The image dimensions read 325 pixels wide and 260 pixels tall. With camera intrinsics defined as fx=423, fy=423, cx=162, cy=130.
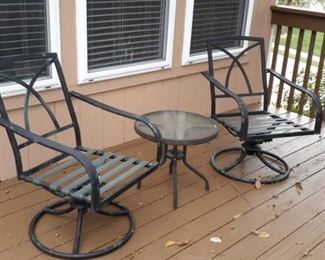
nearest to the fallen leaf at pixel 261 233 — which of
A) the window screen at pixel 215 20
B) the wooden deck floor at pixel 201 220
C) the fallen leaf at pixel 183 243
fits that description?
the wooden deck floor at pixel 201 220

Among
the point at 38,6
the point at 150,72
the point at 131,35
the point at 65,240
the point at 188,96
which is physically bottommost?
the point at 65,240

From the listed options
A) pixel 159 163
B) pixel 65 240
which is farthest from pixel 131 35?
pixel 65 240

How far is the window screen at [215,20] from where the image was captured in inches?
142

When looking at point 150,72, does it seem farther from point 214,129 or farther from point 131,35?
point 214,129

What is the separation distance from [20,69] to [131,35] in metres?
0.90

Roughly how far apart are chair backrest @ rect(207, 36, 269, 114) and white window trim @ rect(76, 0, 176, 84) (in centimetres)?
37

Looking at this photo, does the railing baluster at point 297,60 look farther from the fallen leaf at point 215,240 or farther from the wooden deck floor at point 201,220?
the fallen leaf at point 215,240

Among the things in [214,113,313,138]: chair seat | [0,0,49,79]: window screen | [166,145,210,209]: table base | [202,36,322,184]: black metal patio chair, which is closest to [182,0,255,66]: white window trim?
[202,36,322,184]: black metal patio chair

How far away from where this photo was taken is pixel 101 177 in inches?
82.6

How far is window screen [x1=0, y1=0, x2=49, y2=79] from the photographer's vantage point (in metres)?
2.45

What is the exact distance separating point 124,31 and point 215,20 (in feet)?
3.45

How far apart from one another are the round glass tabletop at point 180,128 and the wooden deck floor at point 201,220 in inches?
17.1

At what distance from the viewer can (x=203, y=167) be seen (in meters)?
3.11

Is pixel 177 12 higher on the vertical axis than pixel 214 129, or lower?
higher
